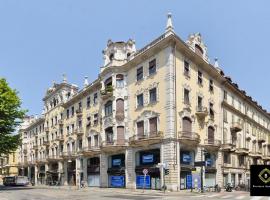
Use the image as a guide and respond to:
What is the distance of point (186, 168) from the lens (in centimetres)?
3625

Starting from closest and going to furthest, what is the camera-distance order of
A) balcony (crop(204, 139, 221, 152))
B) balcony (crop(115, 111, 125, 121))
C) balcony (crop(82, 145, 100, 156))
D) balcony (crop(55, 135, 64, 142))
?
balcony (crop(204, 139, 221, 152))
balcony (crop(115, 111, 125, 121))
balcony (crop(82, 145, 100, 156))
balcony (crop(55, 135, 64, 142))

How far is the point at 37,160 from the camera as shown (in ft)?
246

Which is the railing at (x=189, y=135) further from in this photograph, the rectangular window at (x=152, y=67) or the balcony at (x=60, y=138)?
the balcony at (x=60, y=138)

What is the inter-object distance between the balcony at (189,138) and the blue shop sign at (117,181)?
1030 centimetres

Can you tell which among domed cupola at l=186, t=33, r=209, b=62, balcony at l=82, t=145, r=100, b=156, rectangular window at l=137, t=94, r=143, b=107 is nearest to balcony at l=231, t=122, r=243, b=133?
domed cupola at l=186, t=33, r=209, b=62

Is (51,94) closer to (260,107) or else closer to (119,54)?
(119,54)

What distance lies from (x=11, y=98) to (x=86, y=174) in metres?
18.2

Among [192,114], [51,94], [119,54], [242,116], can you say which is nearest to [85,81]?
[119,54]

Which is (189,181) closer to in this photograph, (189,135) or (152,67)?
→ (189,135)

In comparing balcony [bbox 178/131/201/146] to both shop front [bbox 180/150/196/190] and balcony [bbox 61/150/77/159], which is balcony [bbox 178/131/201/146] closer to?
shop front [bbox 180/150/196/190]

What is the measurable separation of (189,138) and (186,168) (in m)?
3.28

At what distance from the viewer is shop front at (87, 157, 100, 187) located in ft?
155

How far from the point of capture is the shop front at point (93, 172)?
47.4 m

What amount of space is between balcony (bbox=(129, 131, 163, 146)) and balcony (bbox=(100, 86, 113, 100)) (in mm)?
7502
